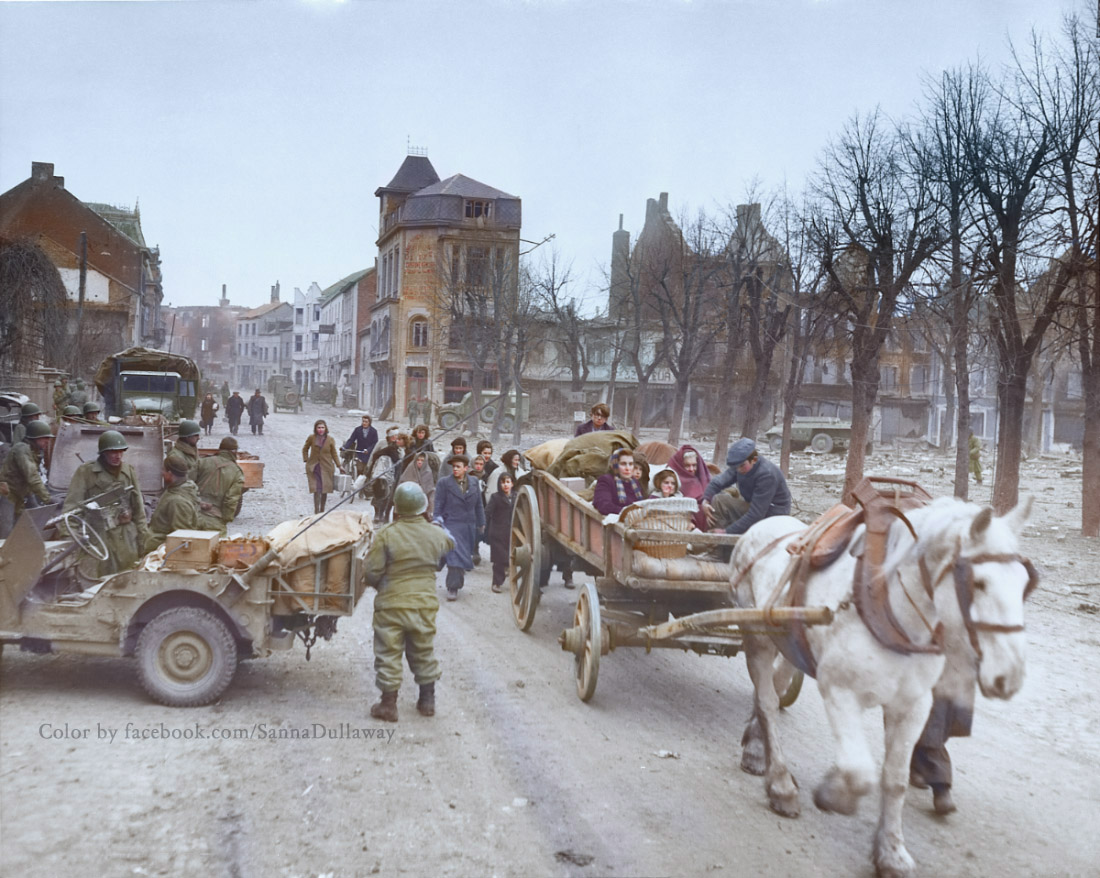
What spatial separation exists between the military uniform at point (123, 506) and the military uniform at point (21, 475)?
Answer: 2130 millimetres

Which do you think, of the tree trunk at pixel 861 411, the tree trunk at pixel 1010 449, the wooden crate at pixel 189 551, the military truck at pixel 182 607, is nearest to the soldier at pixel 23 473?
the military truck at pixel 182 607

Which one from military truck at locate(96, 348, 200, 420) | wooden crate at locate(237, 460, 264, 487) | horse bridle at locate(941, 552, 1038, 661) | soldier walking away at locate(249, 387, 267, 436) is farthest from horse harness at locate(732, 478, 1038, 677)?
soldier walking away at locate(249, 387, 267, 436)

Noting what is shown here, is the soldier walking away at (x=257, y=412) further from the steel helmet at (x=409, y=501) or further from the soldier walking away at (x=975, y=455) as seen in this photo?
the steel helmet at (x=409, y=501)

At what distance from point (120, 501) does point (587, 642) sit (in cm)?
383

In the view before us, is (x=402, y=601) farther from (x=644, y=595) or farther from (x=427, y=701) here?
(x=644, y=595)

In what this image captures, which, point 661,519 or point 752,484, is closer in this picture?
point 661,519

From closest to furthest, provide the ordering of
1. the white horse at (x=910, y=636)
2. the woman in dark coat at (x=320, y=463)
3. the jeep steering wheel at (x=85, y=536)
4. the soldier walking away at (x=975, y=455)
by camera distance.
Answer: the white horse at (x=910, y=636)
the jeep steering wheel at (x=85, y=536)
the woman in dark coat at (x=320, y=463)
the soldier walking away at (x=975, y=455)

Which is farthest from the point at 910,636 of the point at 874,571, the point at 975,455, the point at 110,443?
the point at 975,455

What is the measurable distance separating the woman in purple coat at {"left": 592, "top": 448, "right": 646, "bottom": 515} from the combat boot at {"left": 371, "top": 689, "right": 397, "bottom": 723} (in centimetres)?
213

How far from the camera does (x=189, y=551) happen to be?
6.28 m

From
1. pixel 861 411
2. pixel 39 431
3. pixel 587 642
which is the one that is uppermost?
pixel 861 411

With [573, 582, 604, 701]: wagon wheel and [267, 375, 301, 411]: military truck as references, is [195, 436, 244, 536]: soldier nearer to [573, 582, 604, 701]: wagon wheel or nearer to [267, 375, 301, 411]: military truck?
[573, 582, 604, 701]: wagon wheel

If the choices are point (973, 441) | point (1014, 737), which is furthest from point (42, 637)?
point (973, 441)

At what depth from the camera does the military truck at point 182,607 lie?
6137mm
